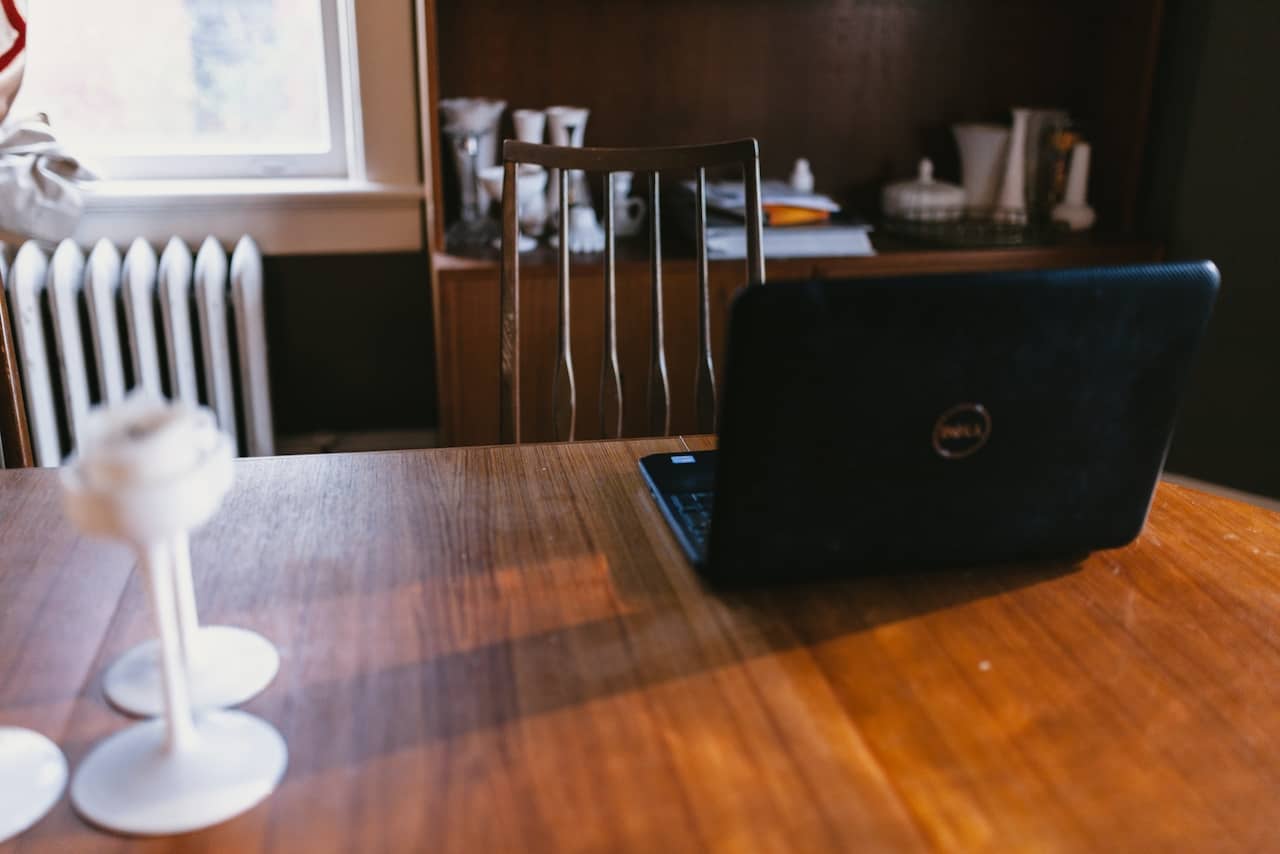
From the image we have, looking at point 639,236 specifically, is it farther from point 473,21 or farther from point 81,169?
point 81,169

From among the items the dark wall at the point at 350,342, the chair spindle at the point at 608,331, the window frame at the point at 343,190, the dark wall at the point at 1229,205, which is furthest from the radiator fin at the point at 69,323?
the dark wall at the point at 1229,205

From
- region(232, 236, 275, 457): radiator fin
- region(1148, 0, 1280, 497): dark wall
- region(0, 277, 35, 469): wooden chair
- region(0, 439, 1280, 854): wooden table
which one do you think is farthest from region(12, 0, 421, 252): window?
region(1148, 0, 1280, 497): dark wall

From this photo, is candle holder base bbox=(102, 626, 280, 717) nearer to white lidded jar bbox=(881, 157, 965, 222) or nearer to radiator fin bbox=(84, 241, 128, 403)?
radiator fin bbox=(84, 241, 128, 403)

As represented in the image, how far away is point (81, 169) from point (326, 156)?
1.58ft

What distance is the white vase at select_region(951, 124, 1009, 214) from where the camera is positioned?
8.70 feet

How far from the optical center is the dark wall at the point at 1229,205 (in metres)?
2.37

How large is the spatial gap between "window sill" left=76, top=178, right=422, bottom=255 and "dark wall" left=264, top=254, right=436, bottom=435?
0.07m

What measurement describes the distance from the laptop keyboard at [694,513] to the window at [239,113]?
1.51 meters

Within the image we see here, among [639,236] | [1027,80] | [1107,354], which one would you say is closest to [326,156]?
[639,236]

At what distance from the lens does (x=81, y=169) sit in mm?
2273

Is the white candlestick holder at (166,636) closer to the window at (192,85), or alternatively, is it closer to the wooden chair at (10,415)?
the wooden chair at (10,415)

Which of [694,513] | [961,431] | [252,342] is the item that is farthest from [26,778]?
[252,342]

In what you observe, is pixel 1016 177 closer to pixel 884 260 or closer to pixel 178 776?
pixel 884 260

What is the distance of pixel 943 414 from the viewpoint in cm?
92
